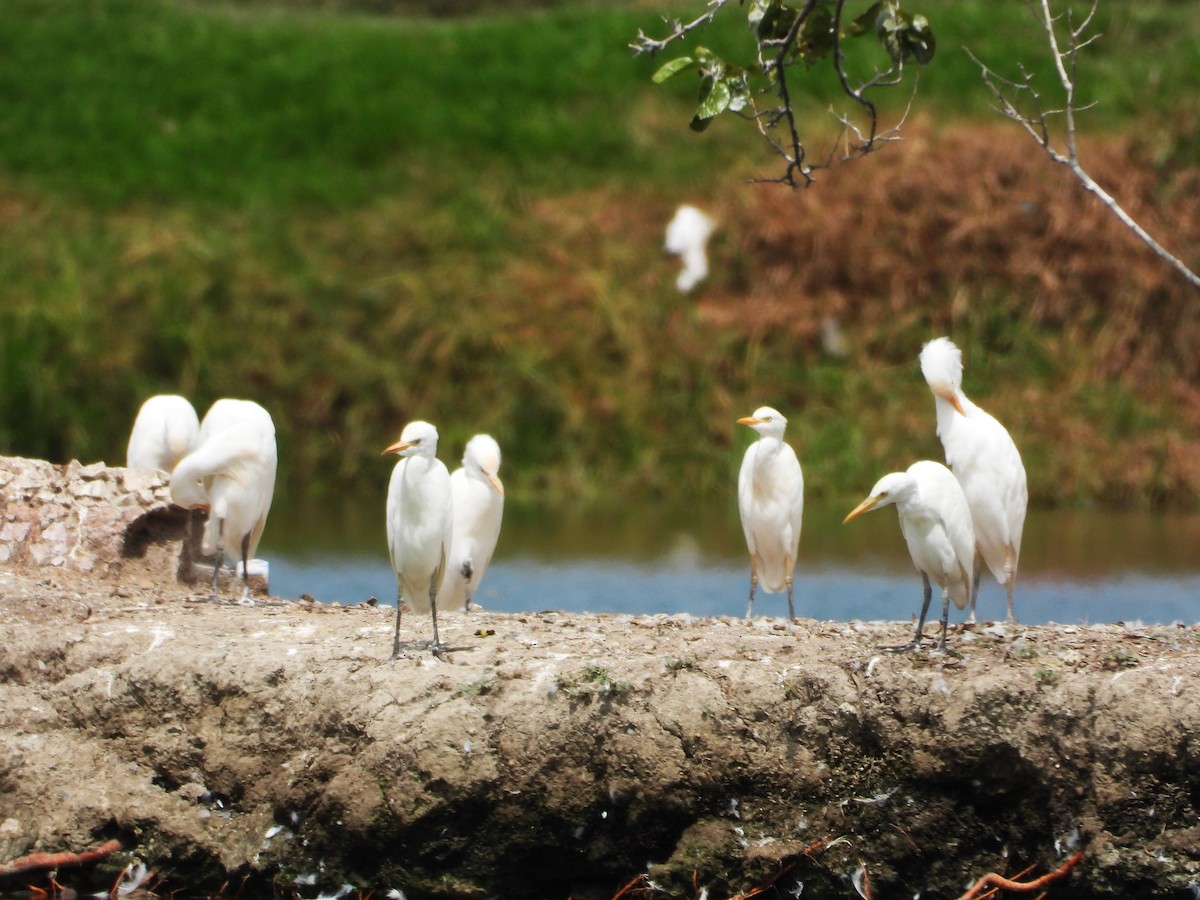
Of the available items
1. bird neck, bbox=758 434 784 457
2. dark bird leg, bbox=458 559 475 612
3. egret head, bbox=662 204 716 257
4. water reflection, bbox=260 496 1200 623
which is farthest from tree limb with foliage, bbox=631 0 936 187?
egret head, bbox=662 204 716 257

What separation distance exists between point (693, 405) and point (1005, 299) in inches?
137

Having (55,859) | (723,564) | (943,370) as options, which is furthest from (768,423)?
(723,564)

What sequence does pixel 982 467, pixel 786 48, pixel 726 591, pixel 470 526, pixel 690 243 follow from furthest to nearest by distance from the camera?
1. pixel 690 243
2. pixel 726 591
3. pixel 470 526
4. pixel 982 467
5. pixel 786 48

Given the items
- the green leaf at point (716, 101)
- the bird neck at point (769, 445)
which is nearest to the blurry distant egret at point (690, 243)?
the bird neck at point (769, 445)

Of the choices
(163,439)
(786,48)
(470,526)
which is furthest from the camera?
(163,439)

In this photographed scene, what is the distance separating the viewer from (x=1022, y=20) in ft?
74.9

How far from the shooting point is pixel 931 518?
6.19 metres

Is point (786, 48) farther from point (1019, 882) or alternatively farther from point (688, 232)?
point (688, 232)

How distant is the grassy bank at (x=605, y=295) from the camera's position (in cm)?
1622

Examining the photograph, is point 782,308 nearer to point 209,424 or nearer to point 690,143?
point 690,143

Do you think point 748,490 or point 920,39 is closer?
point 920,39

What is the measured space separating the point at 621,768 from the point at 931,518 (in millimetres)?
1541

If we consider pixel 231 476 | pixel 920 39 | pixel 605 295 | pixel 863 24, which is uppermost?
pixel 605 295

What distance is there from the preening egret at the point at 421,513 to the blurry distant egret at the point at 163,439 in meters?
2.87
